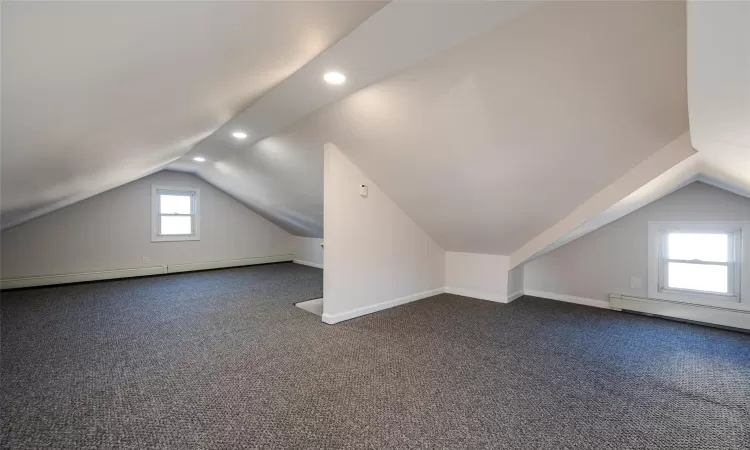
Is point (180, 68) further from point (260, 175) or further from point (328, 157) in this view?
point (260, 175)

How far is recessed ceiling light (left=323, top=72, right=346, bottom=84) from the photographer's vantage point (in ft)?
7.60

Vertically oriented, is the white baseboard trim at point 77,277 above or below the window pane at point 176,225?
below

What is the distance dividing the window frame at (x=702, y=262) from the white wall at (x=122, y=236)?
7013 mm

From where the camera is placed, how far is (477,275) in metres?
4.57

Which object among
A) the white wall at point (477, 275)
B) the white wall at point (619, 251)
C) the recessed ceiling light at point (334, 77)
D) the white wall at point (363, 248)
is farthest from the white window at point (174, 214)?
the white wall at point (619, 251)

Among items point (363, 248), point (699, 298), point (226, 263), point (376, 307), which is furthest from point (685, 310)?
point (226, 263)

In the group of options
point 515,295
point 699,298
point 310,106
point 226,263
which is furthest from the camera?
point 226,263

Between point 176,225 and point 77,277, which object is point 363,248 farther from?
point 77,277

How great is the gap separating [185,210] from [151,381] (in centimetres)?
535

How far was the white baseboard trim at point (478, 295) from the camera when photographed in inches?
170

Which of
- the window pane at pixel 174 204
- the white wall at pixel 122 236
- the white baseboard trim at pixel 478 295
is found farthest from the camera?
the window pane at pixel 174 204

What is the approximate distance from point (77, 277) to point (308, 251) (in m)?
4.06

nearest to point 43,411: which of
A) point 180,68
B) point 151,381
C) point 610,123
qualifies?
point 151,381

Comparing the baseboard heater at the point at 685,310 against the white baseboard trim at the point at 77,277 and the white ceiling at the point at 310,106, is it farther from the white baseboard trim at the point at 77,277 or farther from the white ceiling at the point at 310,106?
the white baseboard trim at the point at 77,277
